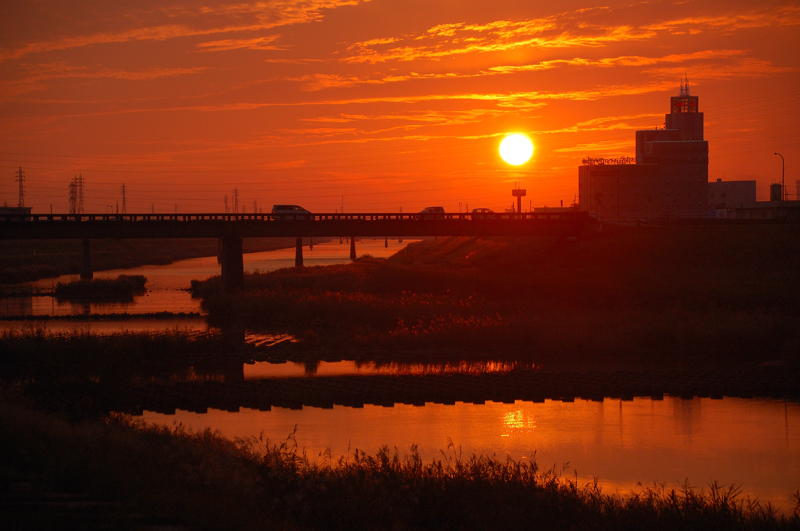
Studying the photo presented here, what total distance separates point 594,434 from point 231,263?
49.1 metres

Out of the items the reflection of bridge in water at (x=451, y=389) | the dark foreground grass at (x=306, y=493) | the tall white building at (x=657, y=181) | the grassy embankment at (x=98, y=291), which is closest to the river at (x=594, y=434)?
the reflection of bridge in water at (x=451, y=389)

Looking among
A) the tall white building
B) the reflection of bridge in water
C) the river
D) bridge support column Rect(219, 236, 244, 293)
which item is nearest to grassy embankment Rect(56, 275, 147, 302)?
bridge support column Rect(219, 236, 244, 293)

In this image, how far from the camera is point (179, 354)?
3978 centimetres

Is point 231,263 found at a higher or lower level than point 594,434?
higher

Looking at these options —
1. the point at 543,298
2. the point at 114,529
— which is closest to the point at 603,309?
the point at 543,298

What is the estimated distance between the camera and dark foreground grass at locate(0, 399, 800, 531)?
13.3 meters

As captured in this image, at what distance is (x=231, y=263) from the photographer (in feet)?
223

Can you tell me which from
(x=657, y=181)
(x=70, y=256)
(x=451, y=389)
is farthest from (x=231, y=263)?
(x=657, y=181)

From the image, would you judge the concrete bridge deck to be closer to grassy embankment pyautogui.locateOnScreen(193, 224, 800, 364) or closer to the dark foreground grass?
grassy embankment pyautogui.locateOnScreen(193, 224, 800, 364)

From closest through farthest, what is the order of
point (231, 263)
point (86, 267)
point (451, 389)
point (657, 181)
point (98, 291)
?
point (451, 389)
point (231, 263)
point (98, 291)
point (86, 267)
point (657, 181)

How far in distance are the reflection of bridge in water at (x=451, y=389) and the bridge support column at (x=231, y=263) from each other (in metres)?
35.6

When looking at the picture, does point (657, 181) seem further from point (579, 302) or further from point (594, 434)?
point (594, 434)

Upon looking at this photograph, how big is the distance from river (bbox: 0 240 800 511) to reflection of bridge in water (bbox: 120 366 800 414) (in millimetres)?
489

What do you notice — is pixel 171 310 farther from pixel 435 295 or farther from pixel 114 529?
pixel 114 529
